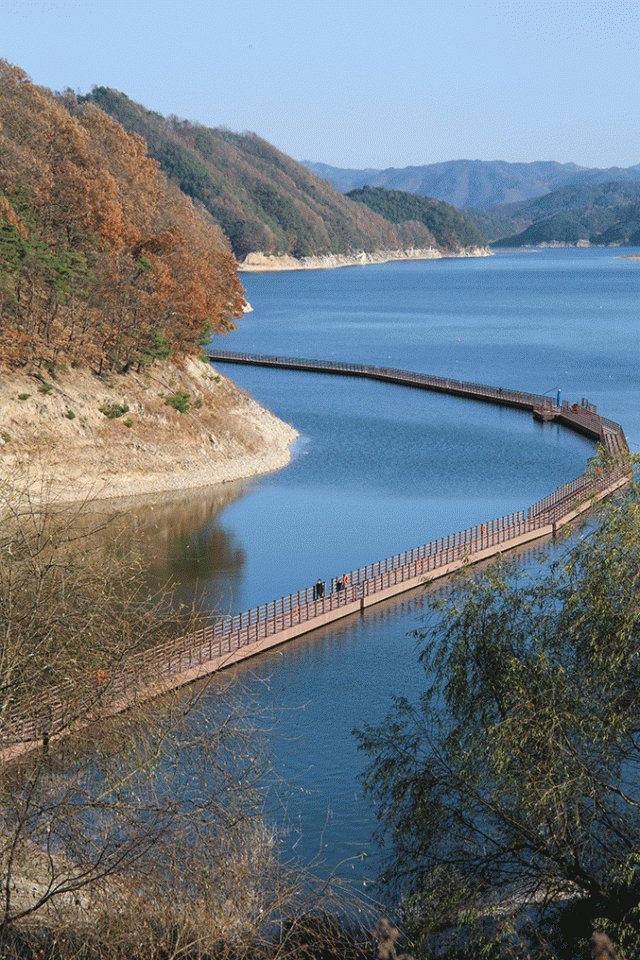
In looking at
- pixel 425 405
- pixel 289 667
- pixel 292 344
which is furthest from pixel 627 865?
pixel 292 344

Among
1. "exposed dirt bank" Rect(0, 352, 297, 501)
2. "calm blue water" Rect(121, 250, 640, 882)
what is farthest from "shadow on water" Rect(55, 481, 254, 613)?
"exposed dirt bank" Rect(0, 352, 297, 501)

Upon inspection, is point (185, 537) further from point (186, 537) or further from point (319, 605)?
point (319, 605)

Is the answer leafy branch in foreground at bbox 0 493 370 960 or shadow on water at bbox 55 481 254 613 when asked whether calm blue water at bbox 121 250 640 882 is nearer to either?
shadow on water at bbox 55 481 254 613

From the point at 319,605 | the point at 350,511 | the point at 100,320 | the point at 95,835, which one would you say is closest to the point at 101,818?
the point at 95,835

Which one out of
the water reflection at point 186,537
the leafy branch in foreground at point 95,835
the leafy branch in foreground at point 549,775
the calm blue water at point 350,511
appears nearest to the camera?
the leafy branch in foreground at point 95,835

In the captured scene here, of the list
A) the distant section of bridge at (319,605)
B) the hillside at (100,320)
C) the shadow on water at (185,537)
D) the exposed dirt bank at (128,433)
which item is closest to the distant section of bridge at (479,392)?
the distant section of bridge at (319,605)

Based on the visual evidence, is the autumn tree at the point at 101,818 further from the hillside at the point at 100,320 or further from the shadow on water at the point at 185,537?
the hillside at the point at 100,320
